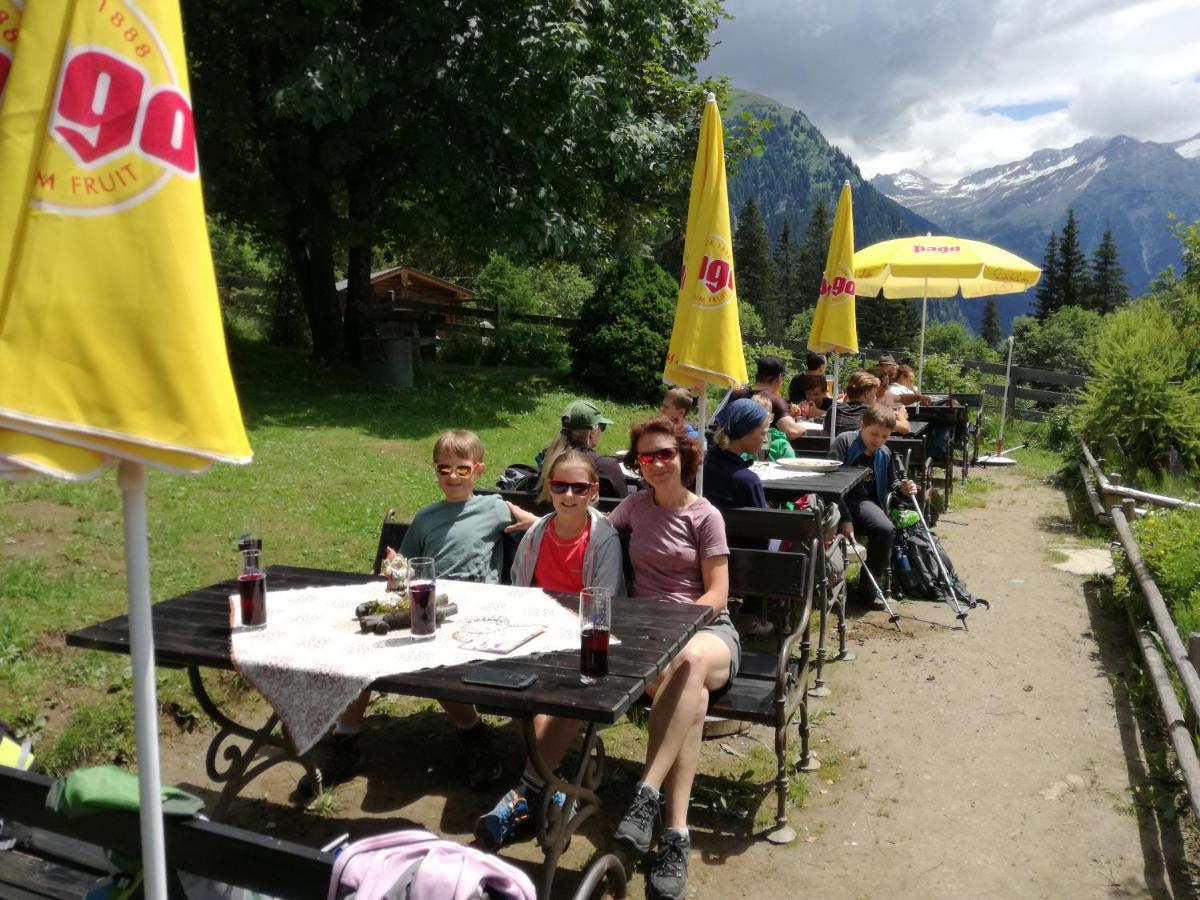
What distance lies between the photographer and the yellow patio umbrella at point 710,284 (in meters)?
4.61

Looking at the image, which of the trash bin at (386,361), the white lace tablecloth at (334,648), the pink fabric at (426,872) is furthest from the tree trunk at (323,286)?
the pink fabric at (426,872)

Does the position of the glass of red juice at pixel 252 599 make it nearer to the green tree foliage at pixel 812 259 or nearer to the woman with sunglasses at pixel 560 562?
the woman with sunglasses at pixel 560 562

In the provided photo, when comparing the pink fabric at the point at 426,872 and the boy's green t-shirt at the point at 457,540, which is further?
the boy's green t-shirt at the point at 457,540

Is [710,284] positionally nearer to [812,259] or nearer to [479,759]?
[479,759]

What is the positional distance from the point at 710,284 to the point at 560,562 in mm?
1741

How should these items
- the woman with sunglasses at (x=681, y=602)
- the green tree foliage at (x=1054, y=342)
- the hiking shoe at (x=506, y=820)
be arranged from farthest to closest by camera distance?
the green tree foliage at (x=1054, y=342) → the hiking shoe at (x=506, y=820) → the woman with sunglasses at (x=681, y=602)

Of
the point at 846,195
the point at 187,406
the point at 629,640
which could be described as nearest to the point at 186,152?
the point at 187,406

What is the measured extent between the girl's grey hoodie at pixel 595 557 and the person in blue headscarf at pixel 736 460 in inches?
50.0

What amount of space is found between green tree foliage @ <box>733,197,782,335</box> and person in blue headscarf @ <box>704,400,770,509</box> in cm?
6908

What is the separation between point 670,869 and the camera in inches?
122

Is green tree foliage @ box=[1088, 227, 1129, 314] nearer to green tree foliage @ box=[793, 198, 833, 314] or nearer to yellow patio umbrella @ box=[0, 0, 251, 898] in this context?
green tree foliage @ box=[793, 198, 833, 314]

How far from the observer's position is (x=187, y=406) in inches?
57.2

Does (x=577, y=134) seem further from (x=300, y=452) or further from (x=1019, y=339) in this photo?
(x=1019, y=339)

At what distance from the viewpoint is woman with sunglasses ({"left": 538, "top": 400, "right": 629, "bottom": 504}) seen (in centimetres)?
511
